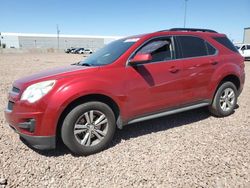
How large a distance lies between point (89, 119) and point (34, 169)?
3.22 ft

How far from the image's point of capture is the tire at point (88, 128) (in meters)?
3.27

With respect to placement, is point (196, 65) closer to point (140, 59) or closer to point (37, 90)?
point (140, 59)

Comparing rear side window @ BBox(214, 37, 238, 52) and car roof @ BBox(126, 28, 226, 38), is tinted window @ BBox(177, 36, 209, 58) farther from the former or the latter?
rear side window @ BBox(214, 37, 238, 52)

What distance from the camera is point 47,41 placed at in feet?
316

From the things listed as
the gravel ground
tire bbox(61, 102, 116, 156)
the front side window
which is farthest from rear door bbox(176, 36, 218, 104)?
tire bbox(61, 102, 116, 156)

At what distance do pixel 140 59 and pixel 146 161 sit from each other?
150 centimetres

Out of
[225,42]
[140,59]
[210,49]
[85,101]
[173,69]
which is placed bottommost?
[85,101]

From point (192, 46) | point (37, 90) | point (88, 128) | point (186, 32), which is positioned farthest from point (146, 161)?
point (186, 32)

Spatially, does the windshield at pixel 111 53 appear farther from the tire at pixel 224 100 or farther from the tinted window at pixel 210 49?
the tire at pixel 224 100

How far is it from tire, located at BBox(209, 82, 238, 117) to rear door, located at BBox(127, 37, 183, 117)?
1.08 meters

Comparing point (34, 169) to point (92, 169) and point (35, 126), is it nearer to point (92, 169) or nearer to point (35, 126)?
point (35, 126)

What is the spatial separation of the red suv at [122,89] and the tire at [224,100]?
0.02 metres

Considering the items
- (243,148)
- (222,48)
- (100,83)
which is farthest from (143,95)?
(222,48)

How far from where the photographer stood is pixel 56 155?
348 cm
